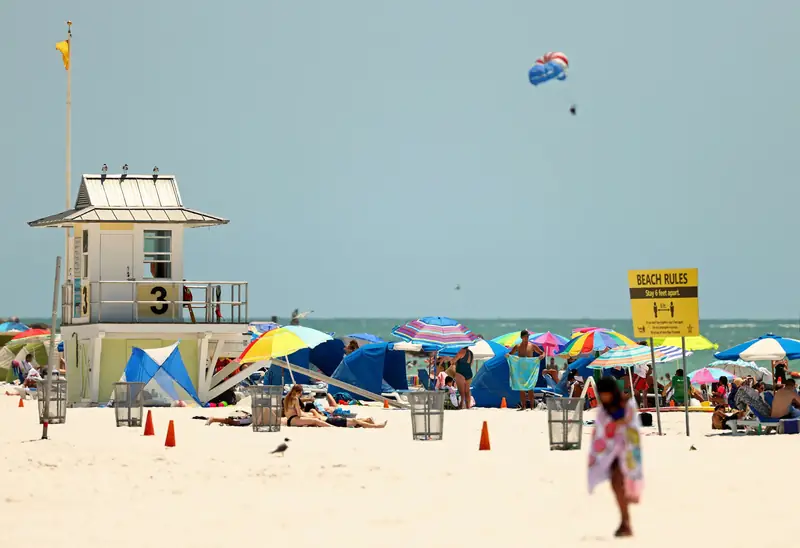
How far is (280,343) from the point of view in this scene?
2570 cm

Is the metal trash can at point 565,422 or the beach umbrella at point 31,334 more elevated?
the beach umbrella at point 31,334

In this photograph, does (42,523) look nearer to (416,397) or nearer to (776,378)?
(416,397)

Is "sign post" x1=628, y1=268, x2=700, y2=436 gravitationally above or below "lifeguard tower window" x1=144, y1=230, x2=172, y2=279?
below

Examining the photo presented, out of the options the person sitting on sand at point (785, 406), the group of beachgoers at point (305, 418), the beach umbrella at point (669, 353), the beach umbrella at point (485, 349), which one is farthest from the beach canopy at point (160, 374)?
the person sitting on sand at point (785, 406)

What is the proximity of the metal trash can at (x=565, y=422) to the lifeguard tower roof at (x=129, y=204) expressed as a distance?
1409 cm

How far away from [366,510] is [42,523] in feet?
9.36

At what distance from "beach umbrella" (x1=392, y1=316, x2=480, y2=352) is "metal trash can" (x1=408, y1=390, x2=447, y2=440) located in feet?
32.5

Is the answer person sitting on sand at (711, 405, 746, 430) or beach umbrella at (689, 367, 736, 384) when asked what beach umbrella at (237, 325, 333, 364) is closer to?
person sitting on sand at (711, 405, 746, 430)

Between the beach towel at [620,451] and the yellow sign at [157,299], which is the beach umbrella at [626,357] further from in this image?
the beach towel at [620,451]

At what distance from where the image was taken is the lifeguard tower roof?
2959 cm

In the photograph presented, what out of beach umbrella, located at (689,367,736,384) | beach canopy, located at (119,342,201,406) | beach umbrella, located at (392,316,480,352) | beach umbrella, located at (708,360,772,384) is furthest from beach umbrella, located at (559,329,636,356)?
beach canopy, located at (119,342,201,406)

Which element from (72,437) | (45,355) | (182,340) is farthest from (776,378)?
(45,355)

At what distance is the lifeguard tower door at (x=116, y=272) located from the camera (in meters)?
29.4

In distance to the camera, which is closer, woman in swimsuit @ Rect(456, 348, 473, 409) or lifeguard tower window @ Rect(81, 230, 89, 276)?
woman in swimsuit @ Rect(456, 348, 473, 409)
